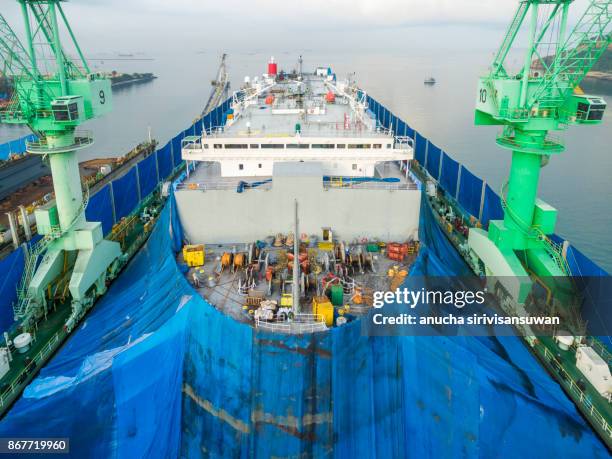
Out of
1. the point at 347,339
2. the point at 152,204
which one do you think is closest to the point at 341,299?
the point at 347,339

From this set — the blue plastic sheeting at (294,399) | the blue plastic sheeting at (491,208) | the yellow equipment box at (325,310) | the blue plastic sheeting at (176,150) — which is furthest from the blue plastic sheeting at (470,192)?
the blue plastic sheeting at (176,150)

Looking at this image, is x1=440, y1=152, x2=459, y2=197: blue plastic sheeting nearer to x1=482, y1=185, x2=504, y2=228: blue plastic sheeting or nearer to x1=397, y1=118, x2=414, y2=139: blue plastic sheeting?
x1=482, y1=185, x2=504, y2=228: blue plastic sheeting

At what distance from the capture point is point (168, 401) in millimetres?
9625

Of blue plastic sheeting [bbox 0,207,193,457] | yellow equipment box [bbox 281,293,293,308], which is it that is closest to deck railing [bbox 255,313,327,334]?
yellow equipment box [bbox 281,293,293,308]

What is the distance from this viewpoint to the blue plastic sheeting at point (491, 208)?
1881cm

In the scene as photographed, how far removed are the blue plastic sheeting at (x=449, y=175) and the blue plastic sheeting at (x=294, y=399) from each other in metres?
14.6

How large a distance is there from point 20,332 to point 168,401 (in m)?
6.14

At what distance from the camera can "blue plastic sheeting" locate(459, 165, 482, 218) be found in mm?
21044

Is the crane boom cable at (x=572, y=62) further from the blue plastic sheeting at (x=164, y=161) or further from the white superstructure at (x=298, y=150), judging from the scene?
the blue plastic sheeting at (x=164, y=161)

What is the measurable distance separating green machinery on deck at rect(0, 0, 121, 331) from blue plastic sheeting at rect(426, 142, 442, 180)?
18.9 m

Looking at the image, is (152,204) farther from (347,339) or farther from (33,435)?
(347,339)

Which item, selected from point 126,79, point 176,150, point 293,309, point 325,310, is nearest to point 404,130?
point 176,150

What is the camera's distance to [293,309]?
31.7ft
